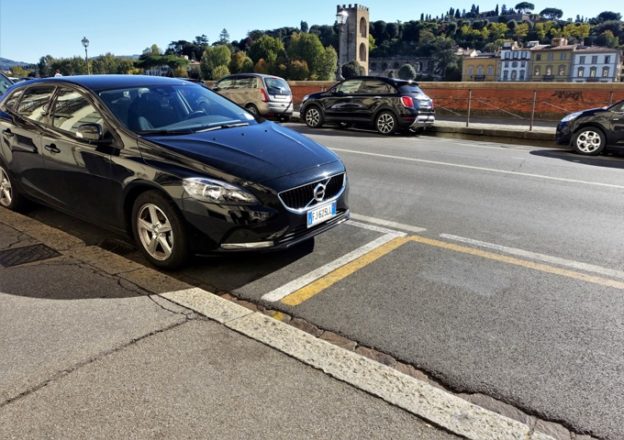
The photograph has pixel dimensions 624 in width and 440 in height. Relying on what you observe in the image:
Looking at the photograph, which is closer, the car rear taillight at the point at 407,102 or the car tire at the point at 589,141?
the car tire at the point at 589,141

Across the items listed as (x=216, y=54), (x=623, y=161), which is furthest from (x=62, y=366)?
(x=216, y=54)

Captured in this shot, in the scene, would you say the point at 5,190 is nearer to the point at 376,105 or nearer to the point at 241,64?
the point at 376,105

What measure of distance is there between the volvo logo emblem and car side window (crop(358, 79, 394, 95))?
10728mm

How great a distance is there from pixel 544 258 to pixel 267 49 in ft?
451

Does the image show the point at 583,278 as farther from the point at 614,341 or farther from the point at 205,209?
the point at 205,209

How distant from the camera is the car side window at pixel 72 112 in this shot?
471 cm

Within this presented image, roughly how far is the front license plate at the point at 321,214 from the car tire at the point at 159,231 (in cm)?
99

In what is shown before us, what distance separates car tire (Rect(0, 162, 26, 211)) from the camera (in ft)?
19.3

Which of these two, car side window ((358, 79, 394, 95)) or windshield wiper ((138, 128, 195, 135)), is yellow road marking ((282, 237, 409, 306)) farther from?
car side window ((358, 79, 394, 95))

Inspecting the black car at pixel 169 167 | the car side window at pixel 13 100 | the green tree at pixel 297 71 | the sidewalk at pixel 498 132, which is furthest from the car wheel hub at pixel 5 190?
the green tree at pixel 297 71

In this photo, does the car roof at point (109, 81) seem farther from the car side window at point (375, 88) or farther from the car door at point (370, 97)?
the car side window at point (375, 88)

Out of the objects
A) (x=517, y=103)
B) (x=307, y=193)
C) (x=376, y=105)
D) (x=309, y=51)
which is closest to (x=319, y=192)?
(x=307, y=193)

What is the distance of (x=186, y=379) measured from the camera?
9.20 feet

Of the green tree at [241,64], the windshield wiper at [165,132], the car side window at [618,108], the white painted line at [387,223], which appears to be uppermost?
the green tree at [241,64]
